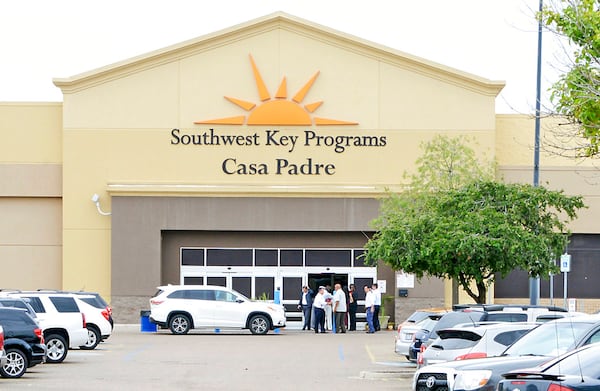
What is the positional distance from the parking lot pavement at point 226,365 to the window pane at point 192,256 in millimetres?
6808

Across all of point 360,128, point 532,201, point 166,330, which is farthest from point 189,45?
point 532,201

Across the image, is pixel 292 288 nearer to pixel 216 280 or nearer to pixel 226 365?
pixel 216 280

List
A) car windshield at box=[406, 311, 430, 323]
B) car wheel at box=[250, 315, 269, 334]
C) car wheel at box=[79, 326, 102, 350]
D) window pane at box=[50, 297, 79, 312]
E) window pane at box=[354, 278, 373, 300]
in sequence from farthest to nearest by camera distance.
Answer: window pane at box=[354, 278, 373, 300] < car wheel at box=[250, 315, 269, 334] < car wheel at box=[79, 326, 102, 350] < window pane at box=[50, 297, 79, 312] < car windshield at box=[406, 311, 430, 323]

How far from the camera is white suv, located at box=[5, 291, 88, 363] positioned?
27438 millimetres

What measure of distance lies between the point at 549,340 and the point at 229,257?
3073 centimetres

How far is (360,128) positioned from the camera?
1793 inches

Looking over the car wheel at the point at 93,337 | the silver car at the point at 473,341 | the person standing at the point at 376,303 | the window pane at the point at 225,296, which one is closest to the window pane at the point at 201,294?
the window pane at the point at 225,296

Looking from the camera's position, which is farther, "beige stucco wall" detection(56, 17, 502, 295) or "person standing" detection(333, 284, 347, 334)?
"beige stucco wall" detection(56, 17, 502, 295)

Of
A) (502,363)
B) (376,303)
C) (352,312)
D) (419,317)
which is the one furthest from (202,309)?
(502,363)

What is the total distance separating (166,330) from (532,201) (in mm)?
15881

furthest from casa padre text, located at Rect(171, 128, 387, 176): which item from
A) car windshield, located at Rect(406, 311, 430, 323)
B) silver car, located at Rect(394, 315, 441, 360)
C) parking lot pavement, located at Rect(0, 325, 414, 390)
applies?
silver car, located at Rect(394, 315, 441, 360)

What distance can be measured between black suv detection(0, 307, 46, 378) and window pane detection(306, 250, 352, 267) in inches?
925

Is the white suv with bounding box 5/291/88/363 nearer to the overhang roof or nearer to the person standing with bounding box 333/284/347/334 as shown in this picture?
the person standing with bounding box 333/284/347/334

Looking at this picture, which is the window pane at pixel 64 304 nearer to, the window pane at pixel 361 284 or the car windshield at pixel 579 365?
the car windshield at pixel 579 365
